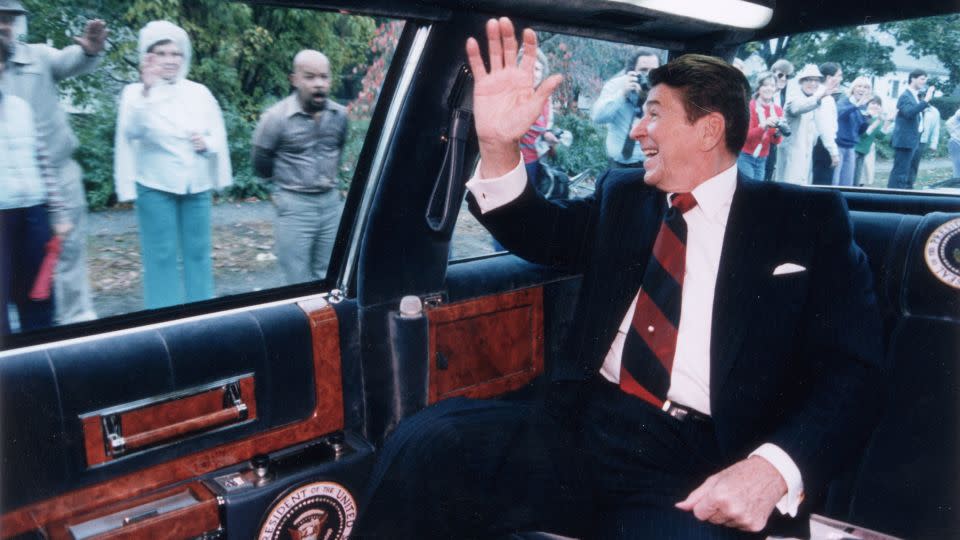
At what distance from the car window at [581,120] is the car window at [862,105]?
0.50 m

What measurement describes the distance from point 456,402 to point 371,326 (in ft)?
1.78

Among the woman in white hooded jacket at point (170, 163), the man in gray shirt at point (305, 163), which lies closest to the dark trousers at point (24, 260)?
the woman in white hooded jacket at point (170, 163)

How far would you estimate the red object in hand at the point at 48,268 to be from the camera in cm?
185

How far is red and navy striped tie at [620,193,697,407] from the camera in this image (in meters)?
1.85

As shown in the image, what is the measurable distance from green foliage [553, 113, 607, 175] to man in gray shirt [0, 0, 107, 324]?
176cm

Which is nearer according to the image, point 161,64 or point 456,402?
point 456,402

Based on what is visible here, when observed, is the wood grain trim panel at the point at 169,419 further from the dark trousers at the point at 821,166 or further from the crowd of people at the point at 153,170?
the dark trousers at the point at 821,166

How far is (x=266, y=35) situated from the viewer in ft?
6.65

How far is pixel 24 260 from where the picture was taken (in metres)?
1.89

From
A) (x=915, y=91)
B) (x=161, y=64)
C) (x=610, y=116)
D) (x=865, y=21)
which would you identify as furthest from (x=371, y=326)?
(x=915, y=91)

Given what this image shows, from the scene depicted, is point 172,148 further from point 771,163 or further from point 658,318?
point 771,163

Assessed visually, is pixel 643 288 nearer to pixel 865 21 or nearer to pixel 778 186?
pixel 778 186

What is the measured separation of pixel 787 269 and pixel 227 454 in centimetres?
164

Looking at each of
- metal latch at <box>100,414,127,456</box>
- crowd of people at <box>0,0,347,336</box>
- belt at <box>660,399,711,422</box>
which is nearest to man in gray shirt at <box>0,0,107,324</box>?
crowd of people at <box>0,0,347,336</box>
